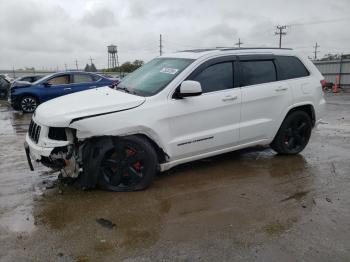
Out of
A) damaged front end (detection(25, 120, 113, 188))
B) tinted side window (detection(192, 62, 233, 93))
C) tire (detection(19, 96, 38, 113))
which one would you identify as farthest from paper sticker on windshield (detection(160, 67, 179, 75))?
tire (detection(19, 96, 38, 113))

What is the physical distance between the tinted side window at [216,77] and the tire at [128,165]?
1.21m

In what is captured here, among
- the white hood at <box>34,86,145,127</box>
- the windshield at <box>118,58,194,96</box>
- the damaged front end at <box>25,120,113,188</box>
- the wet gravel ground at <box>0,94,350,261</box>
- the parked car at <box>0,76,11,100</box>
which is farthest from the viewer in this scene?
the parked car at <box>0,76,11,100</box>

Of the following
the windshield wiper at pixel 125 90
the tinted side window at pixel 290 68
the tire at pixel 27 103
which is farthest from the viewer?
the tire at pixel 27 103

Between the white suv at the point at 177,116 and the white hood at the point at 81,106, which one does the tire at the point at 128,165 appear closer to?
the white suv at the point at 177,116

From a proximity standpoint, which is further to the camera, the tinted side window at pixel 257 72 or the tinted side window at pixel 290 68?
the tinted side window at pixel 290 68

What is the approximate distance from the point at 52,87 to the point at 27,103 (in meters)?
1.26

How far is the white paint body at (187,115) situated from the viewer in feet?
14.8

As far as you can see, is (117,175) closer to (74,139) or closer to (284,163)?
(74,139)

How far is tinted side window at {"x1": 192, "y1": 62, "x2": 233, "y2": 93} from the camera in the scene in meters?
5.28

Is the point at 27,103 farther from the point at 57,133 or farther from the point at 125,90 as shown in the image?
the point at 57,133

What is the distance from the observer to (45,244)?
3504 millimetres

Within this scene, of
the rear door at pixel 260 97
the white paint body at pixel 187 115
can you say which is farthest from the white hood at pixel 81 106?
the rear door at pixel 260 97

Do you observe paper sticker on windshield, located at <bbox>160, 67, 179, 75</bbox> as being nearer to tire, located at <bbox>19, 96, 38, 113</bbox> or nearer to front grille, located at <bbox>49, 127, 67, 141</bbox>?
front grille, located at <bbox>49, 127, 67, 141</bbox>

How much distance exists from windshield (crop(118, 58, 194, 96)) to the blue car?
8.16 metres
